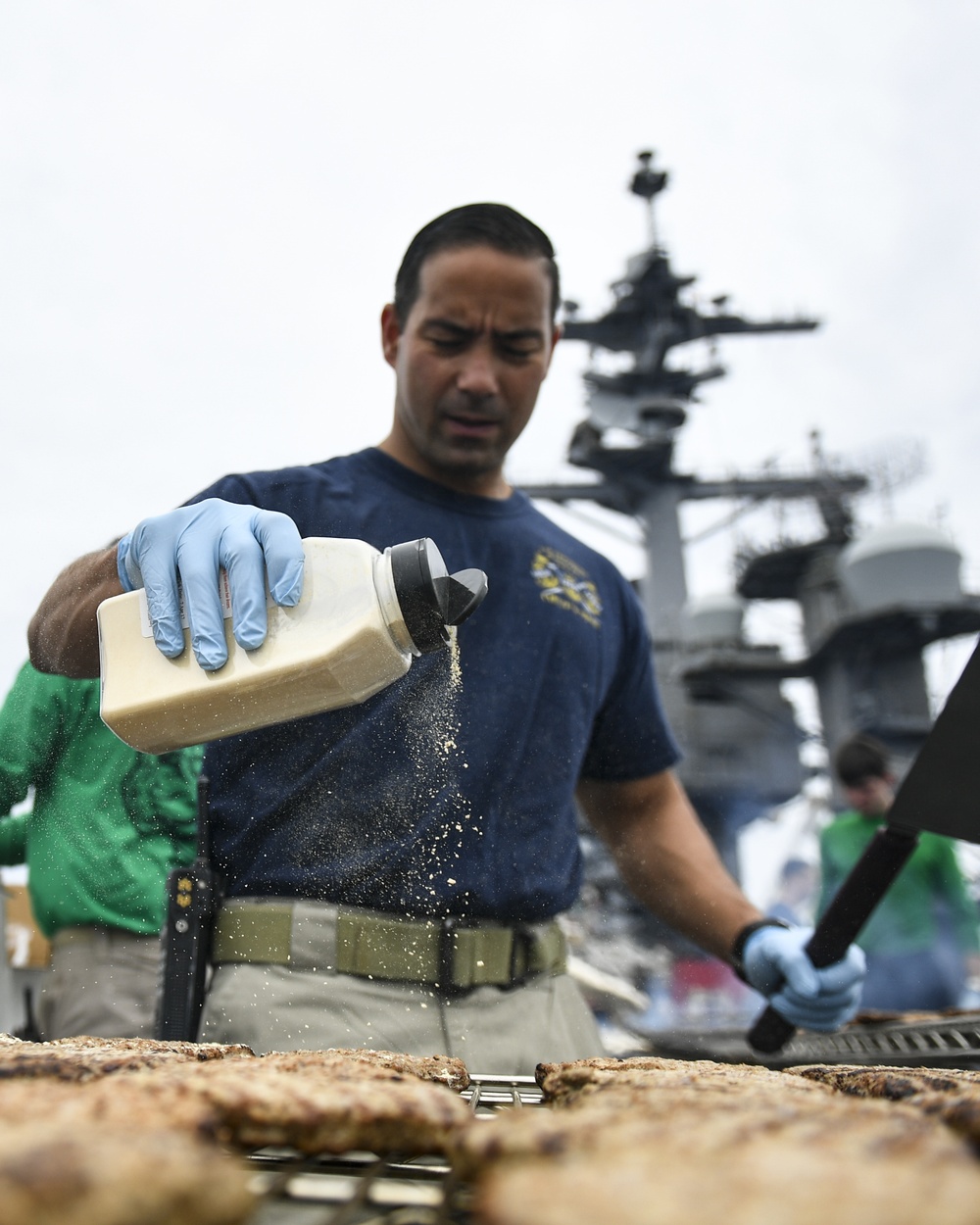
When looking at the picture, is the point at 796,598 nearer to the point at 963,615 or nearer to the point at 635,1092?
the point at 963,615

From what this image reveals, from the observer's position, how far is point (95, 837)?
3094 millimetres

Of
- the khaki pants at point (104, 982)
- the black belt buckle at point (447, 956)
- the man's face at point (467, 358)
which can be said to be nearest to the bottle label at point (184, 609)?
the black belt buckle at point (447, 956)

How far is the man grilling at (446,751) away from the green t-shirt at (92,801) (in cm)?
111

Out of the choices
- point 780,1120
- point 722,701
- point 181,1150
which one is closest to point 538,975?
point 780,1120

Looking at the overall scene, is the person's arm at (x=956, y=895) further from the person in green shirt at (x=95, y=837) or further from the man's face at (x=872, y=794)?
the person in green shirt at (x=95, y=837)

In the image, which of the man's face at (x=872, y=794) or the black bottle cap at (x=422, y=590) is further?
the man's face at (x=872, y=794)

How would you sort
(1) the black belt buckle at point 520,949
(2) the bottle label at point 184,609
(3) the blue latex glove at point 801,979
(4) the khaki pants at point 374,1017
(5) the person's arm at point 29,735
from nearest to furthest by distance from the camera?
1. (2) the bottle label at point 184,609
2. (4) the khaki pants at point 374,1017
3. (1) the black belt buckle at point 520,949
4. (3) the blue latex glove at point 801,979
5. (5) the person's arm at point 29,735

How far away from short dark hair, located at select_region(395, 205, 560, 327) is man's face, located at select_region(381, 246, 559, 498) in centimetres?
3

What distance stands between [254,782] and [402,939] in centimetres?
43

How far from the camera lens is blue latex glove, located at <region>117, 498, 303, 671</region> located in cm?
153

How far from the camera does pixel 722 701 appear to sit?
21.1 m

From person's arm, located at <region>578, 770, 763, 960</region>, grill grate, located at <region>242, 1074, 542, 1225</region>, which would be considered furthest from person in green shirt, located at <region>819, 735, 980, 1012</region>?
grill grate, located at <region>242, 1074, 542, 1225</region>

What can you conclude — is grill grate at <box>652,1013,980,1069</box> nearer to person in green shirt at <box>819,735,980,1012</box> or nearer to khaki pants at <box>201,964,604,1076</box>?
khaki pants at <box>201,964,604,1076</box>

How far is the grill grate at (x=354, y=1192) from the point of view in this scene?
0.72m
